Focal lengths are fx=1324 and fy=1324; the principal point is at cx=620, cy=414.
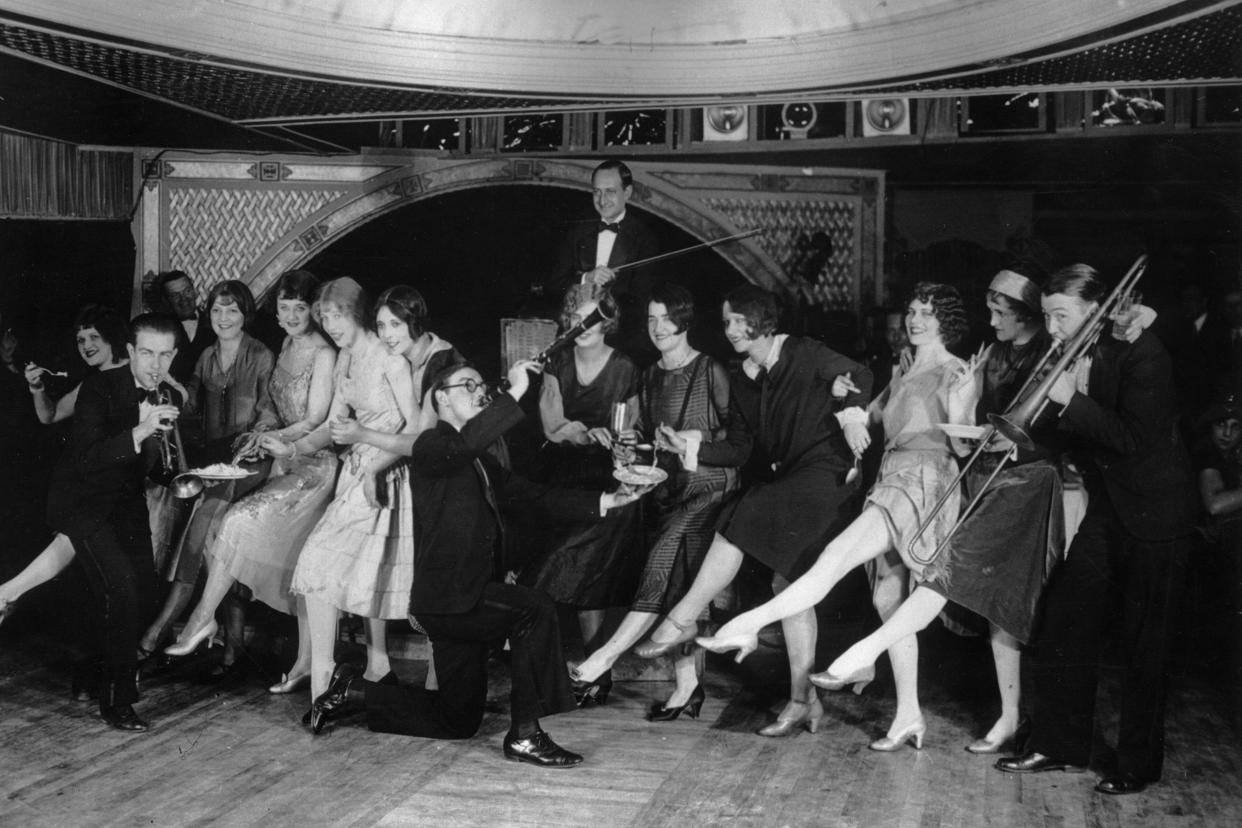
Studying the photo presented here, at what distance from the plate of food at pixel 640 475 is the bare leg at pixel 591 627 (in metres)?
0.81

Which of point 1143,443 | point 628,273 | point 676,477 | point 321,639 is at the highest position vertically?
point 628,273

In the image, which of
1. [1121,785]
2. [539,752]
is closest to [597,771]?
[539,752]

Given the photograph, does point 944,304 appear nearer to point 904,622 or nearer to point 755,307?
point 755,307

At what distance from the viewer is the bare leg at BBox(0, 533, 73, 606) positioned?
5867mm

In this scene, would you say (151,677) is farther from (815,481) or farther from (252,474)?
(815,481)

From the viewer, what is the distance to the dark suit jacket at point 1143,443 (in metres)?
4.89

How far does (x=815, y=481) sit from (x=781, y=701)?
108cm

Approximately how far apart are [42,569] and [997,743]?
4168 millimetres

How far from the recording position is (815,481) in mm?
5695

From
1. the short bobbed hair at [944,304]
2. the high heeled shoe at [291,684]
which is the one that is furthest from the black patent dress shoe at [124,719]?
the short bobbed hair at [944,304]

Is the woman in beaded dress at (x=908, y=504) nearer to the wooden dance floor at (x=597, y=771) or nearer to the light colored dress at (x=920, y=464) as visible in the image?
the light colored dress at (x=920, y=464)

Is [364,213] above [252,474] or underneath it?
above

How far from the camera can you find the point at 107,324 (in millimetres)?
6363

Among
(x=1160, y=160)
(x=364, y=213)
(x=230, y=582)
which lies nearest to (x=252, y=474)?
(x=230, y=582)
